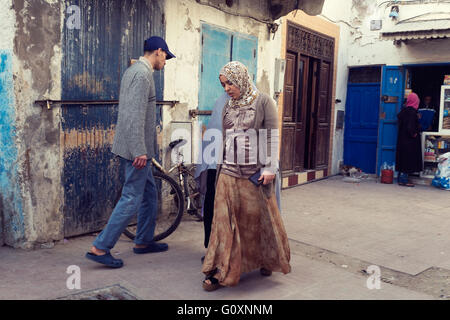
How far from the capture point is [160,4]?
570cm

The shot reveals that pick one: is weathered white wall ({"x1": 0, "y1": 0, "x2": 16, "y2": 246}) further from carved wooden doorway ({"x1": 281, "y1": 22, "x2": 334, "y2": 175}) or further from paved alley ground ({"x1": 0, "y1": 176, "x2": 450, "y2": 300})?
carved wooden doorway ({"x1": 281, "y1": 22, "x2": 334, "y2": 175})

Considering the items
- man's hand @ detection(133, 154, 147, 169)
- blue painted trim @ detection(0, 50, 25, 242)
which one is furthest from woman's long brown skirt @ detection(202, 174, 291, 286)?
blue painted trim @ detection(0, 50, 25, 242)

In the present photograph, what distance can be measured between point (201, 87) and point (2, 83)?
9.31ft

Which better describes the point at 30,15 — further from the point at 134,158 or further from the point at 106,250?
the point at 106,250

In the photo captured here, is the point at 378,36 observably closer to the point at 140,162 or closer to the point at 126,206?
the point at 140,162

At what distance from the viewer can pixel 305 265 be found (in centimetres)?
435

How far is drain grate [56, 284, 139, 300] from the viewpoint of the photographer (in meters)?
3.36

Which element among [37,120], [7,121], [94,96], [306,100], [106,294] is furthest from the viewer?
[306,100]

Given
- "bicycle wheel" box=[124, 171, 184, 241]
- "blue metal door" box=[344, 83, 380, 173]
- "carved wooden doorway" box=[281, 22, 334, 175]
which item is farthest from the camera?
"blue metal door" box=[344, 83, 380, 173]

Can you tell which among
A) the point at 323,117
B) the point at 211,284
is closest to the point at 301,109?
the point at 323,117

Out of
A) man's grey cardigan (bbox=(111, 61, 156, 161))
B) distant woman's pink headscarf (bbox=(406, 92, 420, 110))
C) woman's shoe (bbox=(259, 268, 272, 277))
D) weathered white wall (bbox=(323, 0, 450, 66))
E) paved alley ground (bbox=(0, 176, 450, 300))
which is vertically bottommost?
paved alley ground (bbox=(0, 176, 450, 300))

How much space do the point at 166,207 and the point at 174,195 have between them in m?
0.60

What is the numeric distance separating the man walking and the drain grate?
478 mm

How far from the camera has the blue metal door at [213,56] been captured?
6.50 m
